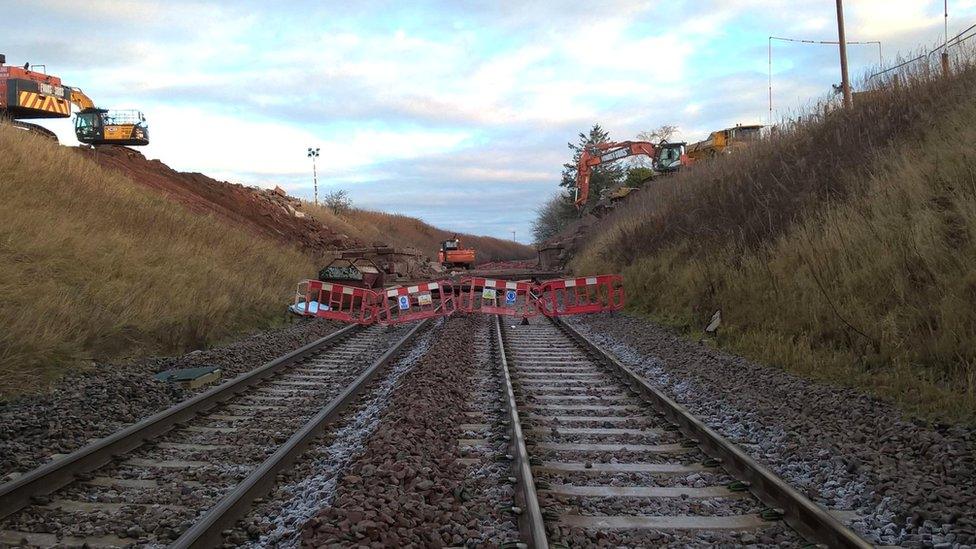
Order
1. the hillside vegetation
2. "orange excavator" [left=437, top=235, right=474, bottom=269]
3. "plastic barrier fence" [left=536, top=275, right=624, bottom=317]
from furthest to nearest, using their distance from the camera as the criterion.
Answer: "orange excavator" [left=437, top=235, right=474, bottom=269], "plastic barrier fence" [left=536, top=275, right=624, bottom=317], the hillside vegetation

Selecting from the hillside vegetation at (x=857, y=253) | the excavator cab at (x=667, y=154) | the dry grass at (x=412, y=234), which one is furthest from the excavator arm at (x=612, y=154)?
the dry grass at (x=412, y=234)

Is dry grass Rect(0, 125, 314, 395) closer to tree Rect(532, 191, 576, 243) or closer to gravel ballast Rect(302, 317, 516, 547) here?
gravel ballast Rect(302, 317, 516, 547)

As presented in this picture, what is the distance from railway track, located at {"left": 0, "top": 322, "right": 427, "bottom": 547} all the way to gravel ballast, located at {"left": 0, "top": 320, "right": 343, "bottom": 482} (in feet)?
1.54

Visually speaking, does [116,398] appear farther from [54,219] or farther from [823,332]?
[823,332]

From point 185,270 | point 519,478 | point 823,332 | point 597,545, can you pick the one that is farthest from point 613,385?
point 185,270

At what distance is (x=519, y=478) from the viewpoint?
15.7 feet

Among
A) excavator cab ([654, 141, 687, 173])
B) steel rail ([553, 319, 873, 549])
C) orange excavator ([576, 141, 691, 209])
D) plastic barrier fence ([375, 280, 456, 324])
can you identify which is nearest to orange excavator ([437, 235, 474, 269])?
orange excavator ([576, 141, 691, 209])

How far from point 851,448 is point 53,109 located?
31995 millimetres

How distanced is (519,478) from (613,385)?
4149mm

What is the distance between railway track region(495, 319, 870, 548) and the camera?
4.01 metres

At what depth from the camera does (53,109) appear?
27812 mm

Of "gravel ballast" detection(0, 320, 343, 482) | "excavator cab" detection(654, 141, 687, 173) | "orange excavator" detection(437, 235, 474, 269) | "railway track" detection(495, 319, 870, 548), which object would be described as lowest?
"railway track" detection(495, 319, 870, 548)

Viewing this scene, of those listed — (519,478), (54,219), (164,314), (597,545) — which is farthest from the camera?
(54,219)

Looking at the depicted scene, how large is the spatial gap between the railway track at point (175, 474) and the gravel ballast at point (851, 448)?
3.93 metres
